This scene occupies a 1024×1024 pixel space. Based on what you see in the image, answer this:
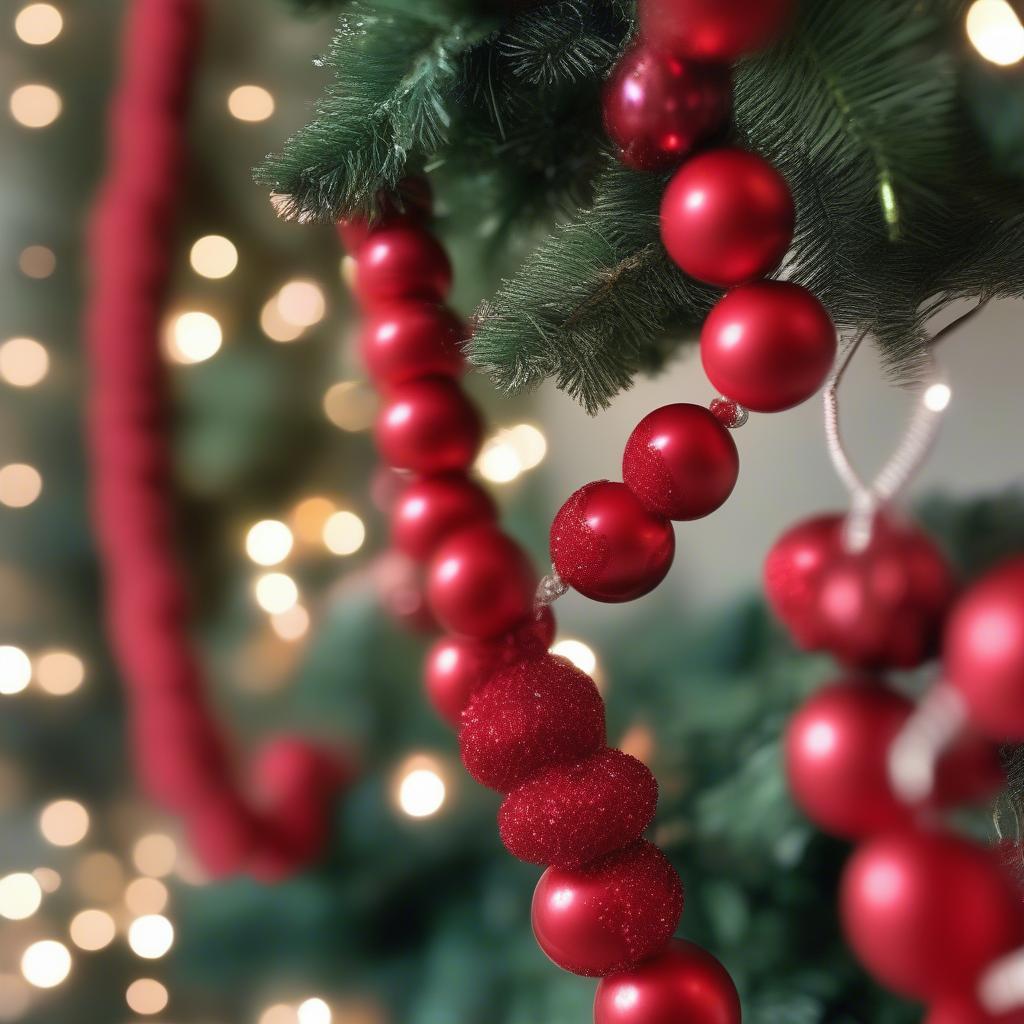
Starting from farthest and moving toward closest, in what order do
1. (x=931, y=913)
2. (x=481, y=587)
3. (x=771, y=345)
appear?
1. (x=481, y=587)
2. (x=771, y=345)
3. (x=931, y=913)

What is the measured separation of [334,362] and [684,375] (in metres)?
0.32

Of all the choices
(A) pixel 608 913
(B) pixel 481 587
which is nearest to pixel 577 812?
(A) pixel 608 913

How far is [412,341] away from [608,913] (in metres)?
0.31

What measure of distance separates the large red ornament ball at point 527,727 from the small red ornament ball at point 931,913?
0.16 meters

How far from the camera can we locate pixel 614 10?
1.22 ft

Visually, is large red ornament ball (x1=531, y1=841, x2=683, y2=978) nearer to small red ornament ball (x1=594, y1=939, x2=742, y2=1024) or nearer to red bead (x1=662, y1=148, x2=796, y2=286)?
small red ornament ball (x1=594, y1=939, x2=742, y2=1024)

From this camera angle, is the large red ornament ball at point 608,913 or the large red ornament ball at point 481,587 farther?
the large red ornament ball at point 481,587

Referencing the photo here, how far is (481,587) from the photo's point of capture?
17.3 inches

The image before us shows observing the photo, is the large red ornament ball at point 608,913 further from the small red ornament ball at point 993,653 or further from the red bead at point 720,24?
the red bead at point 720,24

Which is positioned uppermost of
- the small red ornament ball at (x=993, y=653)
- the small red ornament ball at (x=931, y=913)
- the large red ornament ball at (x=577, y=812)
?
the small red ornament ball at (x=993, y=653)

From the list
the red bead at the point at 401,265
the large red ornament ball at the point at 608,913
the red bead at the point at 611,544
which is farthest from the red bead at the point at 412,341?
the large red ornament ball at the point at 608,913

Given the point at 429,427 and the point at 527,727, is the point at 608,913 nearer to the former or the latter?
the point at 527,727

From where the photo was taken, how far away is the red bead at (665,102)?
0.32 meters

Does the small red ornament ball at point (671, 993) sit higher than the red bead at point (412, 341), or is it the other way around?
the red bead at point (412, 341)
